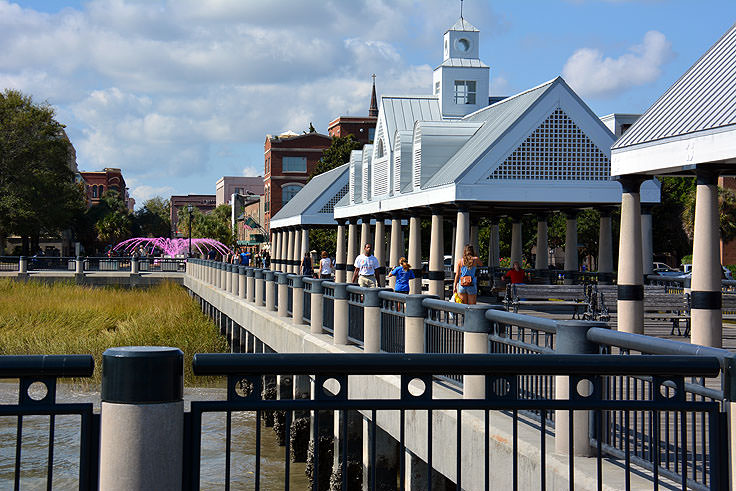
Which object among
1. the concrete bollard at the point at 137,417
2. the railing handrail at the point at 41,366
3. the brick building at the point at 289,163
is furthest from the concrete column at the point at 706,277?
the brick building at the point at 289,163

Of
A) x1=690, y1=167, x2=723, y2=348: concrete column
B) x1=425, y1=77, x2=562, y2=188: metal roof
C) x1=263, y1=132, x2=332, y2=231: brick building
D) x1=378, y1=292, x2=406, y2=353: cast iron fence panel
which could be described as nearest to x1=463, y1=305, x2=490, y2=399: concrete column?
x1=378, y1=292, x2=406, y2=353: cast iron fence panel

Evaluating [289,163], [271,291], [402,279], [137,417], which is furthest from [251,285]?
[289,163]

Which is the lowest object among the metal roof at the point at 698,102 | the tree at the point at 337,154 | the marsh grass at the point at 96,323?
the marsh grass at the point at 96,323

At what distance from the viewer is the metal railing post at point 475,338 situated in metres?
8.84

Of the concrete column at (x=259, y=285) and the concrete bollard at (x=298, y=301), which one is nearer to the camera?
the concrete bollard at (x=298, y=301)

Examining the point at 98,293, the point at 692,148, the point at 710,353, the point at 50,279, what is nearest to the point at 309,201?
the point at 98,293

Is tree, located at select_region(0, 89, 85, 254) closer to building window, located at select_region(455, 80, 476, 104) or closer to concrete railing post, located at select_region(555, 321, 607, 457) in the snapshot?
building window, located at select_region(455, 80, 476, 104)

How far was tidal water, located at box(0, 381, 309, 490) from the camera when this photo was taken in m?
17.4

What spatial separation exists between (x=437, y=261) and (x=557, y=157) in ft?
15.6

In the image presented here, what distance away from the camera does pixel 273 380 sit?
24.8 meters

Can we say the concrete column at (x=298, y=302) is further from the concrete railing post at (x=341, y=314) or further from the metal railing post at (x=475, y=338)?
the metal railing post at (x=475, y=338)

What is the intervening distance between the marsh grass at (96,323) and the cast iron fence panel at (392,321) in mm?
13005

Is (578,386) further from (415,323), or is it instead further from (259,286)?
(259,286)

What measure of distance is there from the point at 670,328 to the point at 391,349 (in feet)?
36.1
